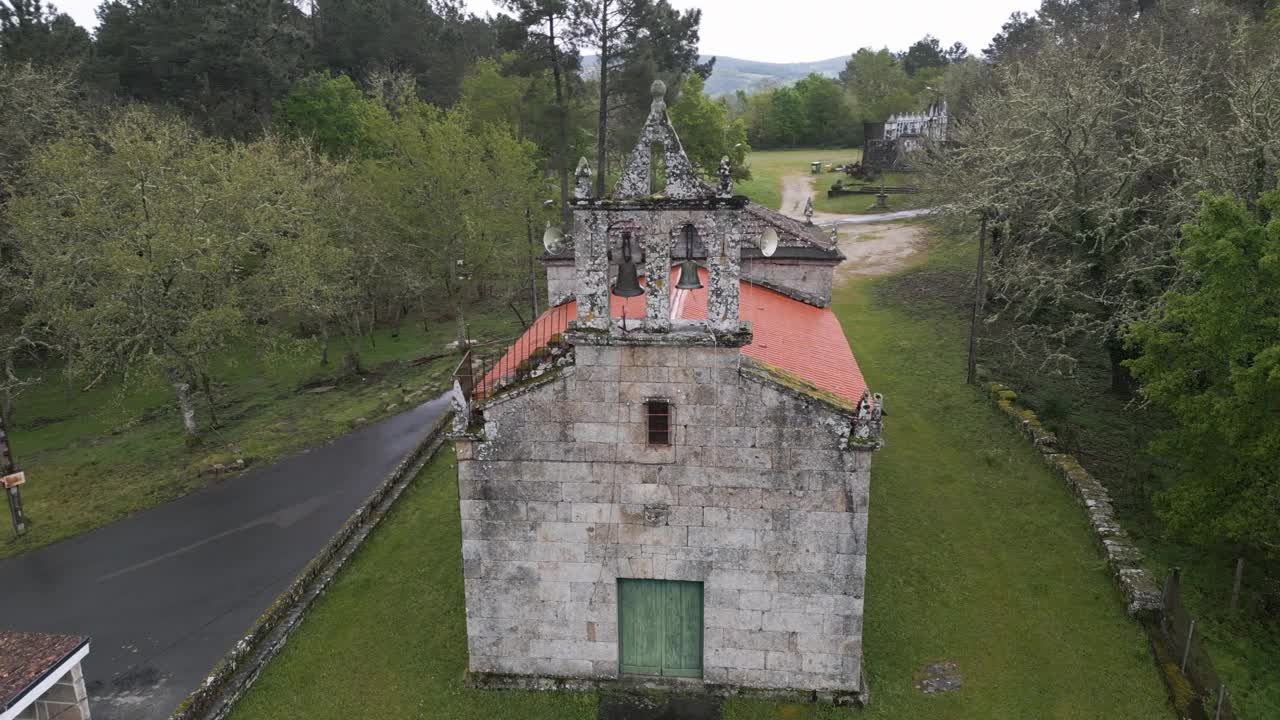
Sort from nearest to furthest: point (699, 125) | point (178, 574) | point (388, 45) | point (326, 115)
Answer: point (178, 574) < point (326, 115) < point (699, 125) < point (388, 45)

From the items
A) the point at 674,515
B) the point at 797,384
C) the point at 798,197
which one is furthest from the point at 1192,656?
the point at 798,197

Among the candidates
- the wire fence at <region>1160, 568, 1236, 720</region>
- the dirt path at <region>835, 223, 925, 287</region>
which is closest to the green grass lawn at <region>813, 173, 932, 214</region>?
the dirt path at <region>835, 223, 925, 287</region>

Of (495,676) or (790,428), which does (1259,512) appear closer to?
(790,428)

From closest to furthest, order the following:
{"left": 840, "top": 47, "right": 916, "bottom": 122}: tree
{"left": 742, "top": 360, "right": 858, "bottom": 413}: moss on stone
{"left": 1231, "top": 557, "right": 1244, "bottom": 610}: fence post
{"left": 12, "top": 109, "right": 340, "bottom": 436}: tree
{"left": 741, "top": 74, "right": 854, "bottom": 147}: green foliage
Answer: {"left": 742, "top": 360, "right": 858, "bottom": 413}: moss on stone, {"left": 1231, "top": 557, "right": 1244, "bottom": 610}: fence post, {"left": 12, "top": 109, "right": 340, "bottom": 436}: tree, {"left": 840, "top": 47, "right": 916, "bottom": 122}: tree, {"left": 741, "top": 74, "right": 854, "bottom": 147}: green foliage

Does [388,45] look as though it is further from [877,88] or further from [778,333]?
[877,88]

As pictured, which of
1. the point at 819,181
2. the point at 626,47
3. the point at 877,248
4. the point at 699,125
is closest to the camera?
the point at 626,47

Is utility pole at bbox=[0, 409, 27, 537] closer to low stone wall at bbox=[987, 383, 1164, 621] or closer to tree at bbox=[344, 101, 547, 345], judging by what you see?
tree at bbox=[344, 101, 547, 345]

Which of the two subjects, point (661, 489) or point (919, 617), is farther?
point (919, 617)
